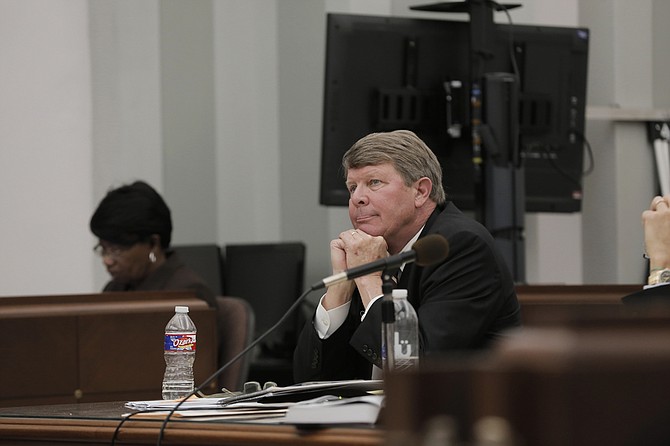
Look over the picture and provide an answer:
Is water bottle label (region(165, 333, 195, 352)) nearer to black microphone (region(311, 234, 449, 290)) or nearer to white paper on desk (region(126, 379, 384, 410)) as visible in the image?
white paper on desk (region(126, 379, 384, 410))

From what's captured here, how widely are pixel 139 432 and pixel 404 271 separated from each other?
1.07 m

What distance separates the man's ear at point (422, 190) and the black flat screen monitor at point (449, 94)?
1.76 metres

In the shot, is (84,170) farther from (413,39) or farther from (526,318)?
(526,318)

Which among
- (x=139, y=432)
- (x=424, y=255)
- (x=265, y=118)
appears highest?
(x=265, y=118)

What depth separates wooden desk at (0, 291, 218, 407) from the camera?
384cm

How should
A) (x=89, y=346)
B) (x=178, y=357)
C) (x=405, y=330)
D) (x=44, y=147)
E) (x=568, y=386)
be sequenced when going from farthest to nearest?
(x=44, y=147)
(x=89, y=346)
(x=178, y=357)
(x=405, y=330)
(x=568, y=386)

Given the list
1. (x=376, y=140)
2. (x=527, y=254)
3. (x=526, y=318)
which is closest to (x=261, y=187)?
(x=527, y=254)

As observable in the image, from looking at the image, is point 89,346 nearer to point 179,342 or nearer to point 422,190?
point 179,342

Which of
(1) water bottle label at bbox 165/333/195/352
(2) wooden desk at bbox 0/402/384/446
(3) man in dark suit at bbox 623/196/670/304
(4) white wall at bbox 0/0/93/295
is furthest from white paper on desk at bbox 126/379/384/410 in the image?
(4) white wall at bbox 0/0/93/295

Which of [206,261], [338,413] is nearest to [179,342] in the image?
[338,413]

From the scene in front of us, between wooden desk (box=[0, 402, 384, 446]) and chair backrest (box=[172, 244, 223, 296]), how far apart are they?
12.3 ft

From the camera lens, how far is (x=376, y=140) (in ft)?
10.2

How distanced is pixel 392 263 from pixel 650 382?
1.00m

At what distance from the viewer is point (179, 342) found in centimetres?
305
